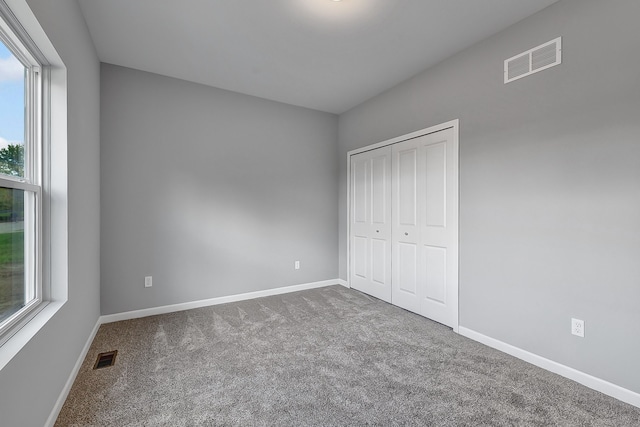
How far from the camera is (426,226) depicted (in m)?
3.20

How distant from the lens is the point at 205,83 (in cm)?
351

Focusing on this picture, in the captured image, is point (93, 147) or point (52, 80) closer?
point (52, 80)

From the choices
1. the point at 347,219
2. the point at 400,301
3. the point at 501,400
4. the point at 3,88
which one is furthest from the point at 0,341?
the point at 347,219

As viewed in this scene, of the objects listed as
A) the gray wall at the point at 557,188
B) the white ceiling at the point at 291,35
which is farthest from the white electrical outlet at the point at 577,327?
the white ceiling at the point at 291,35

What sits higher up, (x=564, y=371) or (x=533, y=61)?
(x=533, y=61)

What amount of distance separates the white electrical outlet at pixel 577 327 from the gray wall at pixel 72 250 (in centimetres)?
316

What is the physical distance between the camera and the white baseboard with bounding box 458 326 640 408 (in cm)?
183

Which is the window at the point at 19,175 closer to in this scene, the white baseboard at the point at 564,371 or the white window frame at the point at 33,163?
the white window frame at the point at 33,163

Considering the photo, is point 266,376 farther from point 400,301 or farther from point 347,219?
point 347,219

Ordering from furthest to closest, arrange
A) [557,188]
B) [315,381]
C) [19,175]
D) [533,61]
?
[533,61] → [557,188] → [315,381] → [19,175]

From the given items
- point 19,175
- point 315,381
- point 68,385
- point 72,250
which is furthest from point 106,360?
point 315,381

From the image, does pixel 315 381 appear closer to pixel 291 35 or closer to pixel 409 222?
pixel 409 222

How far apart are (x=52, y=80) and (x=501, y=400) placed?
3446 mm

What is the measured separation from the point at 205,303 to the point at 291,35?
10.2ft
